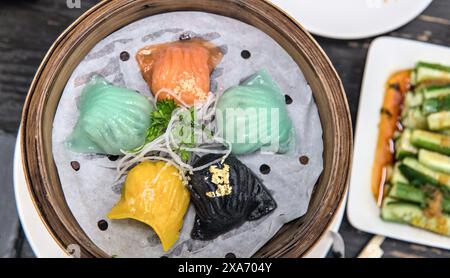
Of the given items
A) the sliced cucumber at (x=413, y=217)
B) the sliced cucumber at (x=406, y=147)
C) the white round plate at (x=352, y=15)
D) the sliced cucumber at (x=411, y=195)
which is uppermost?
the white round plate at (x=352, y=15)

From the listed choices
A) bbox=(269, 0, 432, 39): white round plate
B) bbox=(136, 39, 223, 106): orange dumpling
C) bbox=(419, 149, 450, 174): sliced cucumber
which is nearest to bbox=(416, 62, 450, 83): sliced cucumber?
bbox=(269, 0, 432, 39): white round plate

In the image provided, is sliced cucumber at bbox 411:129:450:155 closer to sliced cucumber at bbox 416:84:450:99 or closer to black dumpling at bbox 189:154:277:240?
sliced cucumber at bbox 416:84:450:99

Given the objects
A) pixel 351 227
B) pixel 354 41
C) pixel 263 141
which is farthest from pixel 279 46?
pixel 351 227

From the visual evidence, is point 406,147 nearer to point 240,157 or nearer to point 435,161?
point 435,161

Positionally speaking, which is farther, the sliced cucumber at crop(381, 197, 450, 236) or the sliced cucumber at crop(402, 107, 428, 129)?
the sliced cucumber at crop(402, 107, 428, 129)

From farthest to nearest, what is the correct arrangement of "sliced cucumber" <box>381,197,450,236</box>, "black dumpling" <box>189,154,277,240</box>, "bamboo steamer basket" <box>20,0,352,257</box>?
"sliced cucumber" <box>381,197,450,236</box> < "black dumpling" <box>189,154,277,240</box> < "bamboo steamer basket" <box>20,0,352,257</box>

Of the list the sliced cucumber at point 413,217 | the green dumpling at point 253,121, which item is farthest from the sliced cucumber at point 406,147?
the green dumpling at point 253,121

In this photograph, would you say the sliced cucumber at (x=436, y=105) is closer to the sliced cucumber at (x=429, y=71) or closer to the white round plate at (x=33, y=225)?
the sliced cucumber at (x=429, y=71)

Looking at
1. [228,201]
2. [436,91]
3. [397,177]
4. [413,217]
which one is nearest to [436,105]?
[436,91]
